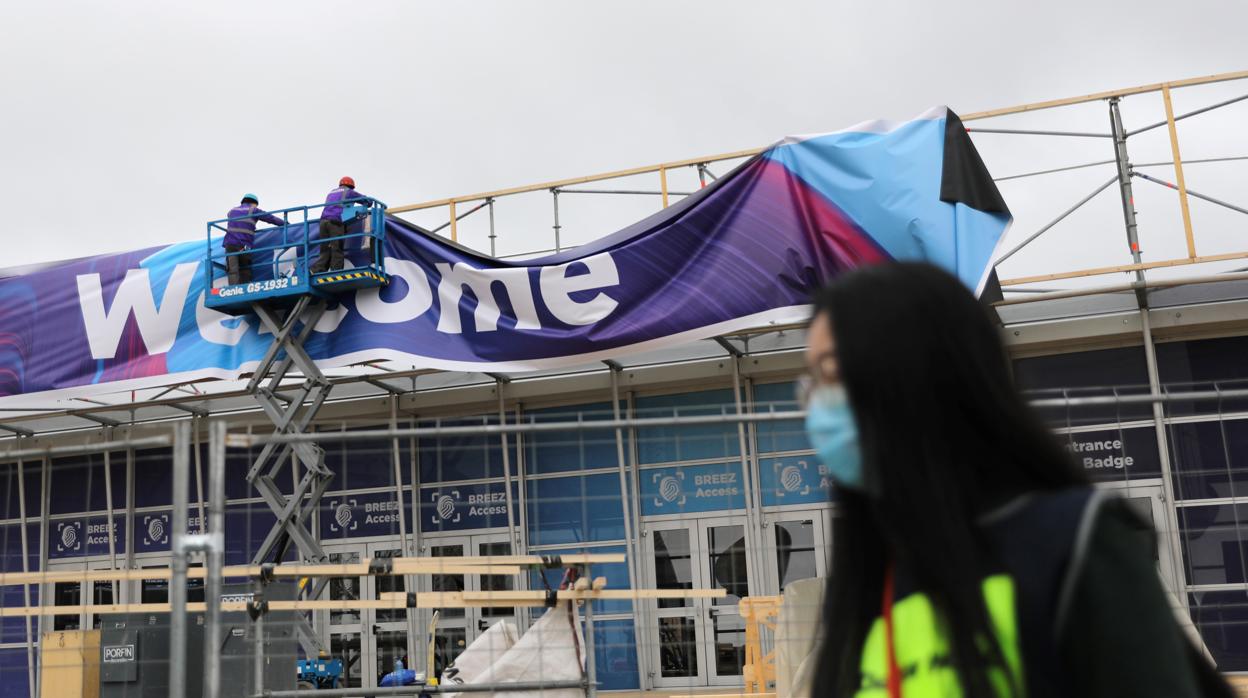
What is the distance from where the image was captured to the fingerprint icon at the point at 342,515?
730 inches

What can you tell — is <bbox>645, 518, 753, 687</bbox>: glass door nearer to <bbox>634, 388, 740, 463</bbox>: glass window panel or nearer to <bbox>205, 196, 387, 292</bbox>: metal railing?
<bbox>634, 388, 740, 463</bbox>: glass window panel

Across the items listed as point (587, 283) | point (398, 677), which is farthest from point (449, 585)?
point (587, 283)

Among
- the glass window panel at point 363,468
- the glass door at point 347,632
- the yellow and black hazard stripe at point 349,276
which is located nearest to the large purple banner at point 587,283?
the yellow and black hazard stripe at point 349,276

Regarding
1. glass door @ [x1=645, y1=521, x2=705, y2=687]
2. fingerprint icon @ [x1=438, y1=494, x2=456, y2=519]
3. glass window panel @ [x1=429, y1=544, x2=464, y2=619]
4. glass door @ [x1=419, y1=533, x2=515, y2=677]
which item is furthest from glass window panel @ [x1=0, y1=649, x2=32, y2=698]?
fingerprint icon @ [x1=438, y1=494, x2=456, y2=519]

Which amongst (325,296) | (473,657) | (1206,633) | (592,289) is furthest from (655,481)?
(1206,633)

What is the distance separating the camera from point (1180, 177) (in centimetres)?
1469

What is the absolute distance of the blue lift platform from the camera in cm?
1562

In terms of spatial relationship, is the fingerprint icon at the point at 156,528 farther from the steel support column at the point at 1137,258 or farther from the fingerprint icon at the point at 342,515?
the steel support column at the point at 1137,258

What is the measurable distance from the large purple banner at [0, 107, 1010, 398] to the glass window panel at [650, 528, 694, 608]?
259 cm

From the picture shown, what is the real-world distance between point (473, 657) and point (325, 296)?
9013 mm

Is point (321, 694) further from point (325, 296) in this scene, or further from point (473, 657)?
point (325, 296)

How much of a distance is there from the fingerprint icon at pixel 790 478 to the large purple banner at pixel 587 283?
9.41 feet

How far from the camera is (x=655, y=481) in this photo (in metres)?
16.5

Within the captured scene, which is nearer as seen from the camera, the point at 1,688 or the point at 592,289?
the point at 1,688
